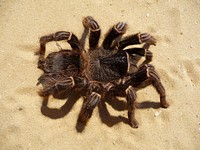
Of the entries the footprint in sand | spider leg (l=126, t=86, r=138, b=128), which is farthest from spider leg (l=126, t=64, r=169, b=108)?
the footprint in sand

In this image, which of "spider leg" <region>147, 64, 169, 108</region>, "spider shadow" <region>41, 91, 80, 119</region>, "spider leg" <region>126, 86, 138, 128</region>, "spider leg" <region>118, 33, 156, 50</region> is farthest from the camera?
"spider leg" <region>118, 33, 156, 50</region>

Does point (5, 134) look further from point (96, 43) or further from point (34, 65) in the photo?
point (96, 43)

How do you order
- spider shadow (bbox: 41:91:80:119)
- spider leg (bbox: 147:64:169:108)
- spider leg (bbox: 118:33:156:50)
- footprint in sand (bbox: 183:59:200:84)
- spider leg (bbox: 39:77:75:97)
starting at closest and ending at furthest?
1. spider leg (bbox: 39:77:75:97)
2. spider leg (bbox: 147:64:169:108)
3. spider shadow (bbox: 41:91:80:119)
4. spider leg (bbox: 118:33:156:50)
5. footprint in sand (bbox: 183:59:200:84)

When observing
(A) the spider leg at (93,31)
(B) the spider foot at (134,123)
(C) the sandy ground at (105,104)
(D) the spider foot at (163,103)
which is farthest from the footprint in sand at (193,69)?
(A) the spider leg at (93,31)

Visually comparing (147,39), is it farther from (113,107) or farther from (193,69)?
(113,107)

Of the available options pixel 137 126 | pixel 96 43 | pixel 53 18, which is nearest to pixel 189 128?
pixel 137 126

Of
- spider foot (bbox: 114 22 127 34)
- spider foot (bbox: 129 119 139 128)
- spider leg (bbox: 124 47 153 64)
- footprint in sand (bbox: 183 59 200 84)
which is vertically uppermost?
spider foot (bbox: 114 22 127 34)

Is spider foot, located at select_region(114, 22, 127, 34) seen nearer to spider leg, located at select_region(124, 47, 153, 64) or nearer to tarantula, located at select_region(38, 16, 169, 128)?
tarantula, located at select_region(38, 16, 169, 128)

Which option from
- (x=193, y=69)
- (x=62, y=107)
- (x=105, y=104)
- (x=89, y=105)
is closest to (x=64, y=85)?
(x=89, y=105)

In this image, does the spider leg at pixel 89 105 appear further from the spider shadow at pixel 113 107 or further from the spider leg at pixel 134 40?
the spider leg at pixel 134 40
